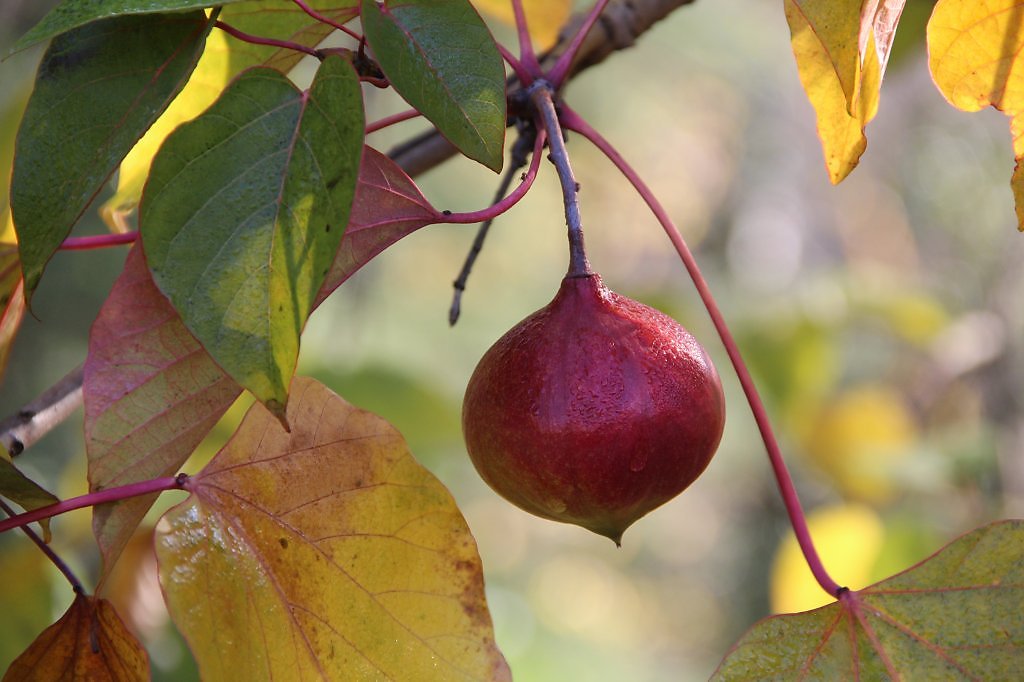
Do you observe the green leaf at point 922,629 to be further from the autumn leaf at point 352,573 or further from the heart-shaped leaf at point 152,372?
the heart-shaped leaf at point 152,372

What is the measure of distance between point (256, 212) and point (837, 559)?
0.85 meters

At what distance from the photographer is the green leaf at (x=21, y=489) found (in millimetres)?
373

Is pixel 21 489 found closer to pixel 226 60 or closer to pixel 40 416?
pixel 40 416

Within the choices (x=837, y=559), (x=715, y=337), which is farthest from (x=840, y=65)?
(x=715, y=337)

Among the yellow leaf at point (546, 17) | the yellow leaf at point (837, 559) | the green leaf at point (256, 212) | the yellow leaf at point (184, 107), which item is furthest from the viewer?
the yellow leaf at point (837, 559)

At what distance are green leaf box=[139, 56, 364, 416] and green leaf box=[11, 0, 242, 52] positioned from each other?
0.03m

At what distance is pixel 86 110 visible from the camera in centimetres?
35

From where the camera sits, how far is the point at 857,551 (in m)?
1.02

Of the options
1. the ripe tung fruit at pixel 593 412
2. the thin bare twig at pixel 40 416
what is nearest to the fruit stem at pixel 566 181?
the ripe tung fruit at pixel 593 412

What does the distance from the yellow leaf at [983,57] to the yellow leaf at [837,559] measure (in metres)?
0.67

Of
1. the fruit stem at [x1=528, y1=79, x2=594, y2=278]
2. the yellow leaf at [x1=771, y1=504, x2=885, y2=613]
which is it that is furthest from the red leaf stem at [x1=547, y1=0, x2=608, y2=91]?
the yellow leaf at [x1=771, y1=504, x2=885, y2=613]

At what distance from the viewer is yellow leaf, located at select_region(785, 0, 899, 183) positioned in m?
0.35

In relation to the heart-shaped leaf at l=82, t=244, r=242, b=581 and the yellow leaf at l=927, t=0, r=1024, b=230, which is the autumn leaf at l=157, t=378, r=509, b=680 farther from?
the yellow leaf at l=927, t=0, r=1024, b=230

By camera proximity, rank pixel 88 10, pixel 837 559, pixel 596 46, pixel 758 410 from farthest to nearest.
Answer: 1. pixel 837 559
2. pixel 596 46
3. pixel 758 410
4. pixel 88 10
